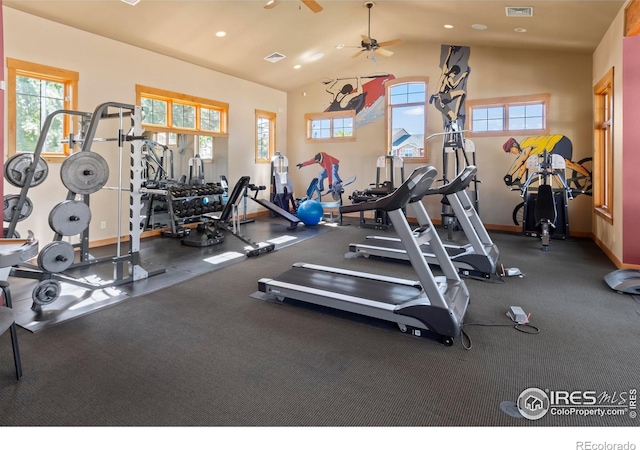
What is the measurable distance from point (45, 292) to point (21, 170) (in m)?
1.49

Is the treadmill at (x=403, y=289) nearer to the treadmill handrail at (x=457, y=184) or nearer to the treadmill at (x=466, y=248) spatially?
the treadmill at (x=466, y=248)

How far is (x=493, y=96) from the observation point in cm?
790

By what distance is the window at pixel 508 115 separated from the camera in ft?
24.7

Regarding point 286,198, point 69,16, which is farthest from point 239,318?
point 286,198

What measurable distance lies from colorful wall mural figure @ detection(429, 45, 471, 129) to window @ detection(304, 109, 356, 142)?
2198 mm

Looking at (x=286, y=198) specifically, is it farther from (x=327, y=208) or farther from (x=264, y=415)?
(x=264, y=415)

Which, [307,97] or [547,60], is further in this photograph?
[307,97]

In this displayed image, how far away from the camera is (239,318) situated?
3.30 metres

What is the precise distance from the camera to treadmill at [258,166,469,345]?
2.88 m

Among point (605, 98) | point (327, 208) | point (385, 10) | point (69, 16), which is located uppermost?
point (385, 10)

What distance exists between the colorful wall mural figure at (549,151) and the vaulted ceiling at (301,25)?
1.61 m

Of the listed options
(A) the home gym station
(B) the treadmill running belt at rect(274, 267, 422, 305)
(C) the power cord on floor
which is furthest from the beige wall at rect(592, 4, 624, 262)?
(B) the treadmill running belt at rect(274, 267, 422, 305)

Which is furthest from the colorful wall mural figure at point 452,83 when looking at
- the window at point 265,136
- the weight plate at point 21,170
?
the weight plate at point 21,170
